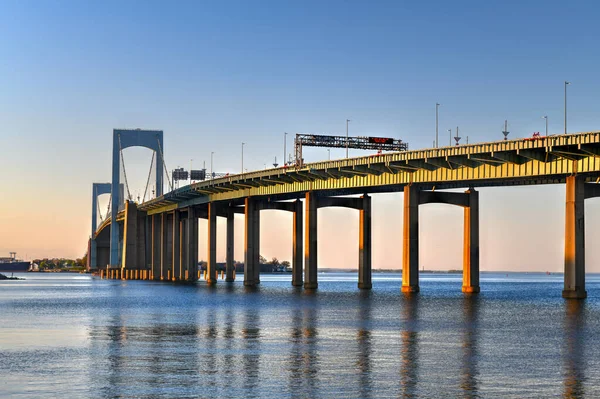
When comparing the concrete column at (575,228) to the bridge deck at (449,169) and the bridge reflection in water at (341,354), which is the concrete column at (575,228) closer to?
the bridge deck at (449,169)

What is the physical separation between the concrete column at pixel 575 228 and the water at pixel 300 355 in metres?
17.0

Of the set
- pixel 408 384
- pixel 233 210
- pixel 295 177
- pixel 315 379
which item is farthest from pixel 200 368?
pixel 233 210

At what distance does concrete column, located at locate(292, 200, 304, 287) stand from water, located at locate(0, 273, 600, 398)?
2924 inches

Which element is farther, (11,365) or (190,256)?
(190,256)

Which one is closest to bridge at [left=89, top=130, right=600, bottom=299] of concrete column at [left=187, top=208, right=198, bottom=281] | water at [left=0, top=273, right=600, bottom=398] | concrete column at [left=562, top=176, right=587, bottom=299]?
concrete column at [left=562, top=176, right=587, bottom=299]

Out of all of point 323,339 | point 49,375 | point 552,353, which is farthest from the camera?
point 323,339

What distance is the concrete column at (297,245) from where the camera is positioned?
151375 mm

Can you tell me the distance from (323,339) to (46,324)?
21.8 metres

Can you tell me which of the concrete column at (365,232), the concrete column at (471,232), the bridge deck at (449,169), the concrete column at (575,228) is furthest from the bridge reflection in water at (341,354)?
the concrete column at (365,232)

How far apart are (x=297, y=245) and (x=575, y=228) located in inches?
2516

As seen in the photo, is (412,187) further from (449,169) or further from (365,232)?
(365,232)

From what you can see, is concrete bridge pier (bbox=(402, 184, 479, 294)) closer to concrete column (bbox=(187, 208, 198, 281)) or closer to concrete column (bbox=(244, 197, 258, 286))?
concrete column (bbox=(244, 197, 258, 286))

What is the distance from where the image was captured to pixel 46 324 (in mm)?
66000

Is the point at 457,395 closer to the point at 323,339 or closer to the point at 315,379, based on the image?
the point at 315,379
